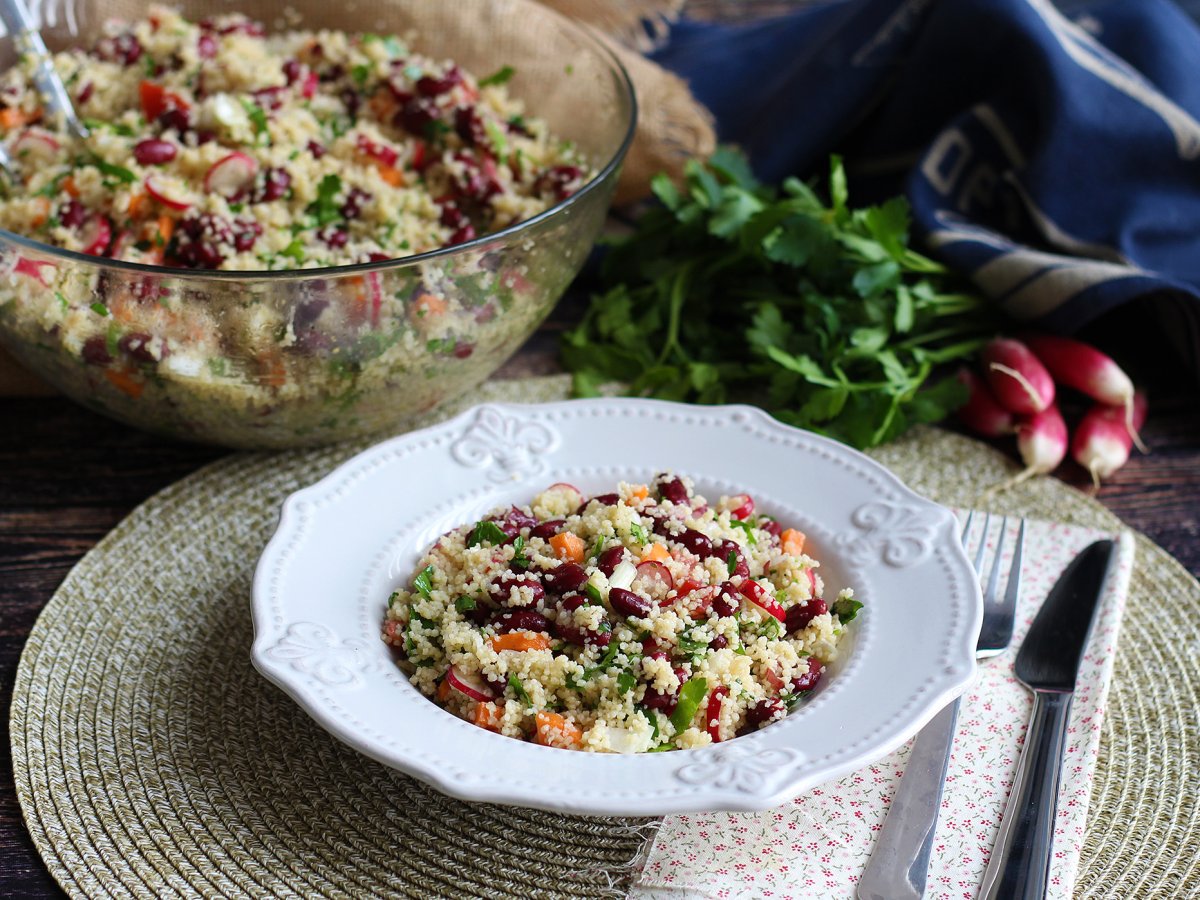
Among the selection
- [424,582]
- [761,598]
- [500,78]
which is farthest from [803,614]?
A: [500,78]

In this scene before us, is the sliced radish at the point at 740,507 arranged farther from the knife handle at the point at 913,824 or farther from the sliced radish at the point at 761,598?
the knife handle at the point at 913,824

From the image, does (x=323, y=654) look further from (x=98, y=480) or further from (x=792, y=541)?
(x=98, y=480)

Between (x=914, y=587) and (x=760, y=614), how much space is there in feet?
0.79

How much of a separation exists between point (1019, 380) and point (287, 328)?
1.45m

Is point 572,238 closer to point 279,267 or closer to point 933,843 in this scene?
point 279,267

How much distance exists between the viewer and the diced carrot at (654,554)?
5.70ft

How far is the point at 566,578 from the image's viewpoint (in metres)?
1.70

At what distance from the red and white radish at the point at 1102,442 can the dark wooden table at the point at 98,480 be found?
4 centimetres

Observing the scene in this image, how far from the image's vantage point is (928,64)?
9.78 feet

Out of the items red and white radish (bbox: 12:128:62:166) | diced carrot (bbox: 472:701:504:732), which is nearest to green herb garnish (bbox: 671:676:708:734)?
diced carrot (bbox: 472:701:504:732)

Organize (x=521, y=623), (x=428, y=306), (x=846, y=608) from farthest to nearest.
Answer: (x=428, y=306)
(x=846, y=608)
(x=521, y=623)

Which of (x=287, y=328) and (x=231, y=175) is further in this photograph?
(x=231, y=175)

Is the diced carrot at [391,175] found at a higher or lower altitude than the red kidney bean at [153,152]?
lower

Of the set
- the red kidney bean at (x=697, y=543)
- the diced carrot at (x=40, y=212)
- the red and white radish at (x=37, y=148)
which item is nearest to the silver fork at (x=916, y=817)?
the red kidney bean at (x=697, y=543)
